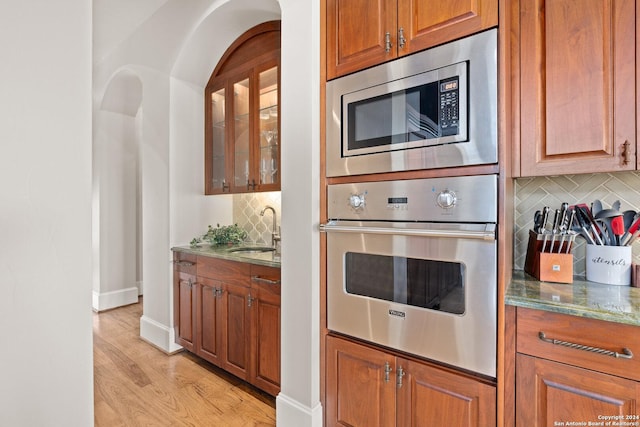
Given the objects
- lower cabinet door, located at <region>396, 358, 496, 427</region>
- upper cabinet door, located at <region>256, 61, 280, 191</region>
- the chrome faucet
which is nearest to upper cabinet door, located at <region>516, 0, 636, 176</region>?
lower cabinet door, located at <region>396, 358, 496, 427</region>

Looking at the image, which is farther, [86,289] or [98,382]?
[98,382]

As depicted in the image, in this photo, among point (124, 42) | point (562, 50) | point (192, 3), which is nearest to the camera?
point (562, 50)

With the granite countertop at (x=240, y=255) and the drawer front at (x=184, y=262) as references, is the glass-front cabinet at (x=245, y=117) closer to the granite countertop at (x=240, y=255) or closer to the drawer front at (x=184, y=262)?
the granite countertop at (x=240, y=255)

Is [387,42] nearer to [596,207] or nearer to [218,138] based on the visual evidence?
[596,207]

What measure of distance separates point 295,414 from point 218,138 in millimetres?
2322

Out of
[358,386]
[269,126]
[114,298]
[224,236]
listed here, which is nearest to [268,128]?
[269,126]

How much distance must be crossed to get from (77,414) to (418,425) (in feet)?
4.32

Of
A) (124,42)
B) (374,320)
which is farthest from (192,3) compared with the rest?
(374,320)

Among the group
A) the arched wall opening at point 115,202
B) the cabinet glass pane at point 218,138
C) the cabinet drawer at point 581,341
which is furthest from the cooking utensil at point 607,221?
the arched wall opening at point 115,202

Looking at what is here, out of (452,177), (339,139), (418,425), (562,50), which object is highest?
(562,50)

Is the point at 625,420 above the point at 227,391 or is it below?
above

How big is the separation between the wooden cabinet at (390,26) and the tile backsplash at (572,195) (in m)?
0.85

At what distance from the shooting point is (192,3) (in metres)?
2.53

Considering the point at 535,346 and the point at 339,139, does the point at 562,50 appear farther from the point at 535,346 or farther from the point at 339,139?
the point at 535,346
